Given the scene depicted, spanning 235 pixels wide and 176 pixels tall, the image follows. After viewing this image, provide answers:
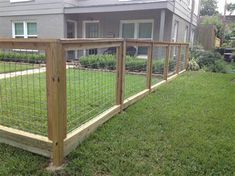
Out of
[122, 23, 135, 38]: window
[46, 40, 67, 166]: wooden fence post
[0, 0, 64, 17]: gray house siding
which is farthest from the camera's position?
Answer: [122, 23, 135, 38]: window

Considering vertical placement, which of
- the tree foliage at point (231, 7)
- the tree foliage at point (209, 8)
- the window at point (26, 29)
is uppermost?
the tree foliage at point (209, 8)

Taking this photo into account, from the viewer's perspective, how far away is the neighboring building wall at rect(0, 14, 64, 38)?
Answer: 40.3 feet

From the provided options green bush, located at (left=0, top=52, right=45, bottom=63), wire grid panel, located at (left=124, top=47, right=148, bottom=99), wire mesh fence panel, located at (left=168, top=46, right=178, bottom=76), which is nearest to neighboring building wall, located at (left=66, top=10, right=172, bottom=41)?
wire mesh fence panel, located at (left=168, top=46, right=178, bottom=76)

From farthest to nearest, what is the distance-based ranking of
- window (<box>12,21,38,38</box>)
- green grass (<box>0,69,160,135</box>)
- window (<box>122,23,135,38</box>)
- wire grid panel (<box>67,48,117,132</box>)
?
1. window (<box>12,21,38,38</box>)
2. window (<box>122,23,135,38</box>)
3. wire grid panel (<box>67,48,117,132</box>)
4. green grass (<box>0,69,160,135</box>)

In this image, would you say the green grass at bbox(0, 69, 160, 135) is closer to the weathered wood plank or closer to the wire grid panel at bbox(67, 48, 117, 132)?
the wire grid panel at bbox(67, 48, 117, 132)

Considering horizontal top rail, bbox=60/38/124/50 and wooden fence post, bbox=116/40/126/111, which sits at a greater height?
horizontal top rail, bbox=60/38/124/50

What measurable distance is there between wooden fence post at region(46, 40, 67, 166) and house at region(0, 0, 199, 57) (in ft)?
28.3

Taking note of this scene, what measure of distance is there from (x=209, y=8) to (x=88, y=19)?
29.1 meters

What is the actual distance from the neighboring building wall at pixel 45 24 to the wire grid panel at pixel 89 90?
7.41 meters

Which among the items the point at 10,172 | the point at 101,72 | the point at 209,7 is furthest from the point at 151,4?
the point at 209,7

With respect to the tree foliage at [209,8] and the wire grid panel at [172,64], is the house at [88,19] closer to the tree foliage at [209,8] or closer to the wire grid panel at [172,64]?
the wire grid panel at [172,64]

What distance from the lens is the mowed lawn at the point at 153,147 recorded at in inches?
96.8

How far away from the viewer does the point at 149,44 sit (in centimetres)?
527

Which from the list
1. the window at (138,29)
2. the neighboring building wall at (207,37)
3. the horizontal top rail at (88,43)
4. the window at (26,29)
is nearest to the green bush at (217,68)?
the window at (138,29)
